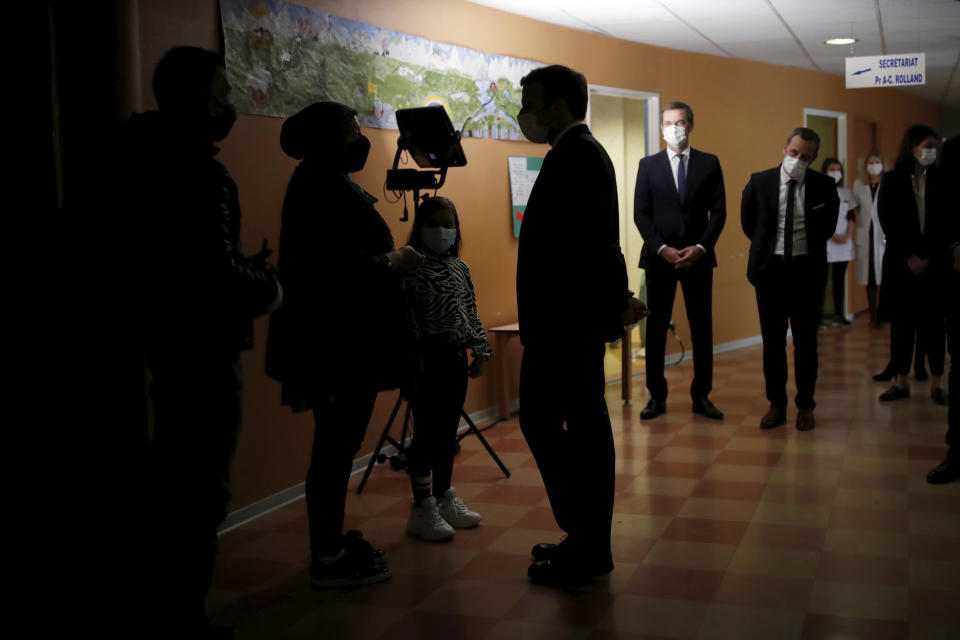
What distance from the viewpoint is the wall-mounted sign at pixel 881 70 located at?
244 inches

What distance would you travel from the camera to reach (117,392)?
2.40 meters

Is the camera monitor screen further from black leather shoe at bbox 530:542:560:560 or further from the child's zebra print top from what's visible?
black leather shoe at bbox 530:542:560:560

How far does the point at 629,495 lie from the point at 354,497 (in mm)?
1207

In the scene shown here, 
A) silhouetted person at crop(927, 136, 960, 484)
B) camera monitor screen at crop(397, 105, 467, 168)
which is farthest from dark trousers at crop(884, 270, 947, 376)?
camera monitor screen at crop(397, 105, 467, 168)

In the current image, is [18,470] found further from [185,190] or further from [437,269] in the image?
[437,269]

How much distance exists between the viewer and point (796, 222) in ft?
15.7

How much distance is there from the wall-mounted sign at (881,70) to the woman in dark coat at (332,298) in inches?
187

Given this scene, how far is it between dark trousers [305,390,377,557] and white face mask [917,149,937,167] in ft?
12.6

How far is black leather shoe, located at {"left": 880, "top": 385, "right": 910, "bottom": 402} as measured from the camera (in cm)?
549

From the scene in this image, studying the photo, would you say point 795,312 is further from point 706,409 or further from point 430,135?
point 430,135

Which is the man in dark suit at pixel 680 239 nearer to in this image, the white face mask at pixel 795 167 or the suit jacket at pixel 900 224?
the white face mask at pixel 795 167

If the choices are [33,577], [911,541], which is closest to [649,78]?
[911,541]

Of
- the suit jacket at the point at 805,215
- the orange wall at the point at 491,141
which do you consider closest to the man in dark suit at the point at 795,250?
the suit jacket at the point at 805,215

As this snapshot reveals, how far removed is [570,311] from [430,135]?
1.57 metres
